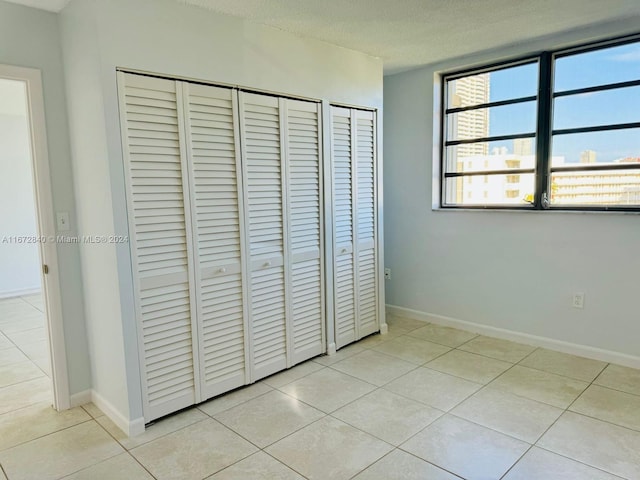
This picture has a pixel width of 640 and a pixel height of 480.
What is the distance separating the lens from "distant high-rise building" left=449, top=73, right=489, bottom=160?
145 inches

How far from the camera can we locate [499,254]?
3.60 meters

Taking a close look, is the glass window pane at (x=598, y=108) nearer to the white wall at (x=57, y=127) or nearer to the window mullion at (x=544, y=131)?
the window mullion at (x=544, y=131)

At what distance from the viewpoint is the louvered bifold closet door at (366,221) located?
3492 mm

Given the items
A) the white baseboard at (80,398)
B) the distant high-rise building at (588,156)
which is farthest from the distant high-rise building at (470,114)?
the white baseboard at (80,398)

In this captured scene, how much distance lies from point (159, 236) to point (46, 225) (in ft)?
2.35

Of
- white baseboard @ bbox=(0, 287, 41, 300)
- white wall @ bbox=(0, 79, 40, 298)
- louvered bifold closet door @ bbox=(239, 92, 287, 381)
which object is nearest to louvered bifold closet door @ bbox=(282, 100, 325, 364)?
louvered bifold closet door @ bbox=(239, 92, 287, 381)

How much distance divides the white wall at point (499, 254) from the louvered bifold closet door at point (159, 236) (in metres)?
2.36

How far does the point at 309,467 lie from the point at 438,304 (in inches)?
94.2

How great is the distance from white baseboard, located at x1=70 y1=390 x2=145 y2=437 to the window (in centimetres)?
301

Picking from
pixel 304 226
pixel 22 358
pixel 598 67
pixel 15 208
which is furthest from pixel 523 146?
pixel 15 208

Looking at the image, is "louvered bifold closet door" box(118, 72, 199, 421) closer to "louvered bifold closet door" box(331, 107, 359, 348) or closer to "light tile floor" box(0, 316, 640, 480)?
"light tile floor" box(0, 316, 640, 480)

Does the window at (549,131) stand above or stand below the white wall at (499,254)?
above

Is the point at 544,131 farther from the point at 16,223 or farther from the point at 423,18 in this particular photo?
the point at 16,223

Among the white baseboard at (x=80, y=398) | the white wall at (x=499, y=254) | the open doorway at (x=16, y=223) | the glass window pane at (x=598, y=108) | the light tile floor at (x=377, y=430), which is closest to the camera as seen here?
the light tile floor at (x=377, y=430)
